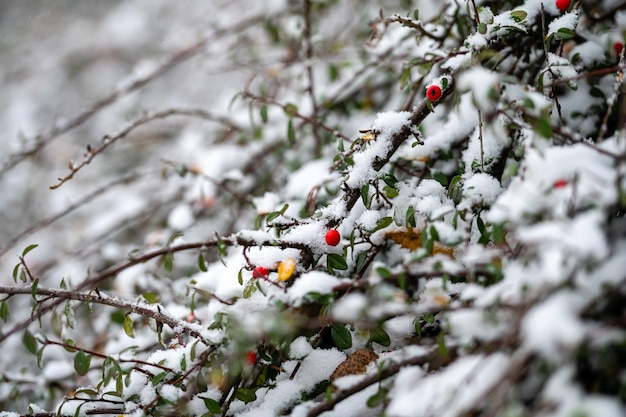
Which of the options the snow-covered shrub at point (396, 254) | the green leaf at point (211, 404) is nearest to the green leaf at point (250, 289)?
the snow-covered shrub at point (396, 254)

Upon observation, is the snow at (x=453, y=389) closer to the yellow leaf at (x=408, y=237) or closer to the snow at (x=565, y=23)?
the yellow leaf at (x=408, y=237)

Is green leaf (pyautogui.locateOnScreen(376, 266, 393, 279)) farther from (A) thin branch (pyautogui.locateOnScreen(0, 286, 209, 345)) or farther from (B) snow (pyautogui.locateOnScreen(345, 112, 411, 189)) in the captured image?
(A) thin branch (pyautogui.locateOnScreen(0, 286, 209, 345))

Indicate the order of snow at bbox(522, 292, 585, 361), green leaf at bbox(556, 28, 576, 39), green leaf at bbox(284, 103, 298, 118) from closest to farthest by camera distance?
snow at bbox(522, 292, 585, 361) → green leaf at bbox(556, 28, 576, 39) → green leaf at bbox(284, 103, 298, 118)

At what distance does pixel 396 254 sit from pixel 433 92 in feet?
1.59

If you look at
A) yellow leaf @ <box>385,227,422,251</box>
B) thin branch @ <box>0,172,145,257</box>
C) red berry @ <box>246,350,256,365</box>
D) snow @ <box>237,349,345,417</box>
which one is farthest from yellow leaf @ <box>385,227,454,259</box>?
thin branch @ <box>0,172,145,257</box>

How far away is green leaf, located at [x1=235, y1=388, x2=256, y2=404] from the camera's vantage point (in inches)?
41.2

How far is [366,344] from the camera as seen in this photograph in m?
1.16

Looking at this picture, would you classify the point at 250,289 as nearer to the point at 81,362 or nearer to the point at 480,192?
the point at 81,362

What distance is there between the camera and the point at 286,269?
101 centimetres

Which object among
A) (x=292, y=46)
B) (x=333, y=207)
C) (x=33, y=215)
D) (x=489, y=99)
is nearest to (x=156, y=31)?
(x=33, y=215)

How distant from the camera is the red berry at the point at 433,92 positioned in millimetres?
Result: 1071

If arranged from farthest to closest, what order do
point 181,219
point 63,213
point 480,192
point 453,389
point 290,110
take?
point 181,219 < point 63,213 < point 290,110 < point 480,192 < point 453,389

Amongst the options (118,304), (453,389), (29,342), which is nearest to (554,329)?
(453,389)

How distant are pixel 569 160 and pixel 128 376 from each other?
0.95m
